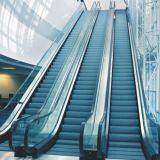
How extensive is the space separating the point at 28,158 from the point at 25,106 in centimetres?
322

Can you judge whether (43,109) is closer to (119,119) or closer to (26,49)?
(119,119)

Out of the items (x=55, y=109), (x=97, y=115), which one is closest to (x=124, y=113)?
(x=97, y=115)

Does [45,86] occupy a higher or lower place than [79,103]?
higher

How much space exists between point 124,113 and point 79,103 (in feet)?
5.00

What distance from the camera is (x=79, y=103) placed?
10.3 meters

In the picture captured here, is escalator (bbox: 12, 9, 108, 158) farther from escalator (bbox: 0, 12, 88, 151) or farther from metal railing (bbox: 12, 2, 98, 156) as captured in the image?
escalator (bbox: 0, 12, 88, 151)

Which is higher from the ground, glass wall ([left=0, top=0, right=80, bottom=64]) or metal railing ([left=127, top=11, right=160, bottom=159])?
glass wall ([left=0, top=0, right=80, bottom=64])

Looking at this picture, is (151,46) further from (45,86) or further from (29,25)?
(29,25)

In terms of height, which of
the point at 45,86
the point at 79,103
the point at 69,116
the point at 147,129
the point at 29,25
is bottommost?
the point at 147,129

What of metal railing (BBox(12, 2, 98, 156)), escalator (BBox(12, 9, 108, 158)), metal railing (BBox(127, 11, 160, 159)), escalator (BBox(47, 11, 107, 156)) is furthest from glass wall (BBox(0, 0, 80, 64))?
metal railing (BBox(127, 11, 160, 159))

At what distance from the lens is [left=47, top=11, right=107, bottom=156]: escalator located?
27.3 ft

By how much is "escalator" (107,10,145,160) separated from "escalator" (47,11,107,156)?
736mm

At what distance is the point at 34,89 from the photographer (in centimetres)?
1112

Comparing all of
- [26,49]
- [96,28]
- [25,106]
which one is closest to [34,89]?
[25,106]
